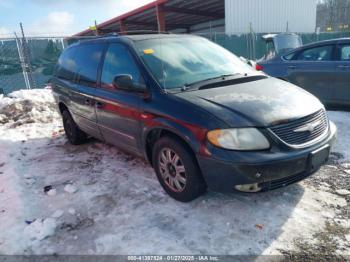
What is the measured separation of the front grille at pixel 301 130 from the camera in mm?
2738

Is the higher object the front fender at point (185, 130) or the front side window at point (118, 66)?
the front side window at point (118, 66)

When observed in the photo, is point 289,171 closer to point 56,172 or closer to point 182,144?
point 182,144

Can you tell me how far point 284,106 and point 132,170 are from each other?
7.32ft

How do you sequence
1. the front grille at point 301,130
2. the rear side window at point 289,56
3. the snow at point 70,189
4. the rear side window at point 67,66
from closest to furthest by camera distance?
the front grille at point 301,130
the snow at point 70,189
the rear side window at point 67,66
the rear side window at point 289,56

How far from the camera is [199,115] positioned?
2.83 metres

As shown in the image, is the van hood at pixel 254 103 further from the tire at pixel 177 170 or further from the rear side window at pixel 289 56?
the rear side window at pixel 289 56

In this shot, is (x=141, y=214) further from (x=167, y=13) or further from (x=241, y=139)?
(x=167, y=13)

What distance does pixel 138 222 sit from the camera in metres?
3.05

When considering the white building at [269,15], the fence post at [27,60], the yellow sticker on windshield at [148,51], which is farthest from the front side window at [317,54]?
the white building at [269,15]

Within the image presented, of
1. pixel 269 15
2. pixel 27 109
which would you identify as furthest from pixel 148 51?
pixel 269 15

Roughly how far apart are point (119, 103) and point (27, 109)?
17.2ft

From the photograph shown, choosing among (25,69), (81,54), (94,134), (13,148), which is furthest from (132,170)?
(25,69)

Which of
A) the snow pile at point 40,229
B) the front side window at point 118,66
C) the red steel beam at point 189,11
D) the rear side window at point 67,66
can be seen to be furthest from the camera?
the red steel beam at point 189,11

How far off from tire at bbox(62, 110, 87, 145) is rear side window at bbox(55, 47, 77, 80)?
2.31 feet
